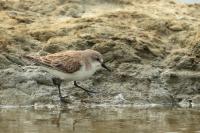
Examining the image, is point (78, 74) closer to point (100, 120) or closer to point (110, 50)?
point (110, 50)

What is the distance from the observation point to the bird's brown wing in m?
11.1

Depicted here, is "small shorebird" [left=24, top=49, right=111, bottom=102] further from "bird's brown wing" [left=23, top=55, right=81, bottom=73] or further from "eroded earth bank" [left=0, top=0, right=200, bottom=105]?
"eroded earth bank" [left=0, top=0, right=200, bottom=105]

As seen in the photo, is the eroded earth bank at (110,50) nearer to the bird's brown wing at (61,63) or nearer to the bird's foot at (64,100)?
the bird's foot at (64,100)

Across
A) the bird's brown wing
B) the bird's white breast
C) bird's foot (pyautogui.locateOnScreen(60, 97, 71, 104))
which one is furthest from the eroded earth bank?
the bird's brown wing

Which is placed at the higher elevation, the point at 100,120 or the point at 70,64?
the point at 70,64

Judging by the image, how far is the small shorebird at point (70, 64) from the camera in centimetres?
1110

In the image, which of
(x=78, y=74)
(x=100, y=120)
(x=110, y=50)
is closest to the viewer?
(x=100, y=120)

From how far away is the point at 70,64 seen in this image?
36.5 ft

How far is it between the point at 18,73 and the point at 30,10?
241 centimetres

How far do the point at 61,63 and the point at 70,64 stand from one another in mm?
143

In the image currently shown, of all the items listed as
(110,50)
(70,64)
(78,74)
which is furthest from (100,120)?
(110,50)

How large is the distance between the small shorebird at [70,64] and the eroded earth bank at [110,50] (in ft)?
1.29

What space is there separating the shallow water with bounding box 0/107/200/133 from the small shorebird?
653 mm

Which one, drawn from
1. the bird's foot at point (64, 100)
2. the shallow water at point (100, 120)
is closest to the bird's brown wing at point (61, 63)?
the bird's foot at point (64, 100)
